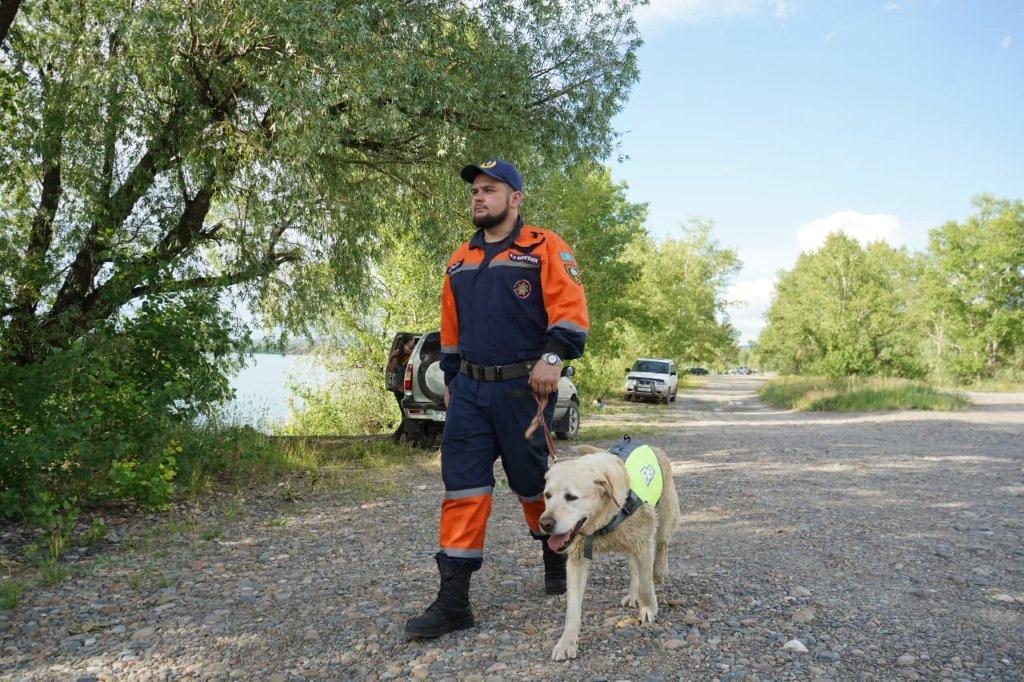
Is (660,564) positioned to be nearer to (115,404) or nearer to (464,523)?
(464,523)

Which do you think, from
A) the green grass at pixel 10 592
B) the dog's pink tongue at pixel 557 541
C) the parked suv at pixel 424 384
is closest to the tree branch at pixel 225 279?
the parked suv at pixel 424 384

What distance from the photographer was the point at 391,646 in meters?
3.12

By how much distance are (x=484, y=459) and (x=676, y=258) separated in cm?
4086

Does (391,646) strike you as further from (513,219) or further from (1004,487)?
(1004,487)

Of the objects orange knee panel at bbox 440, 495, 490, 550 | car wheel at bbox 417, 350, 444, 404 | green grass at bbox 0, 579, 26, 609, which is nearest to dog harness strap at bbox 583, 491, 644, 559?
orange knee panel at bbox 440, 495, 490, 550

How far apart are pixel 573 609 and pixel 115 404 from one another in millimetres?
4357

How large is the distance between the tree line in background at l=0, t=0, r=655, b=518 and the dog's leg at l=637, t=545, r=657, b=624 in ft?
13.6

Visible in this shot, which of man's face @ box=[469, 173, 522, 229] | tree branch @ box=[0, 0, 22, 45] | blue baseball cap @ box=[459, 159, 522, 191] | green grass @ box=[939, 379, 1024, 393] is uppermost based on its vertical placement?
tree branch @ box=[0, 0, 22, 45]

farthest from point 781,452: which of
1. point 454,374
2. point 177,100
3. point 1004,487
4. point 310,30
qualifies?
point 177,100

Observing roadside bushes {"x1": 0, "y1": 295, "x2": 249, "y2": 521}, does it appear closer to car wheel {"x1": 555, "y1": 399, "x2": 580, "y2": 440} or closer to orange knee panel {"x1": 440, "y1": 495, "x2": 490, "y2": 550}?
orange knee panel {"x1": 440, "y1": 495, "x2": 490, "y2": 550}

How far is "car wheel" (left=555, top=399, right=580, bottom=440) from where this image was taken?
1138 centimetres

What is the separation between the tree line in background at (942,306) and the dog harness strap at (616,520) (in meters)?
30.7

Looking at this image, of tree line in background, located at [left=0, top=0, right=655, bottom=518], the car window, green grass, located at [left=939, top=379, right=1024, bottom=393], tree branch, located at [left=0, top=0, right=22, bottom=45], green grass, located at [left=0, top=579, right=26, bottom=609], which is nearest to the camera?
green grass, located at [left=0, top=579, right=26, bottom=609]

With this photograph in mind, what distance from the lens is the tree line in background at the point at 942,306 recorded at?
33.9 m
